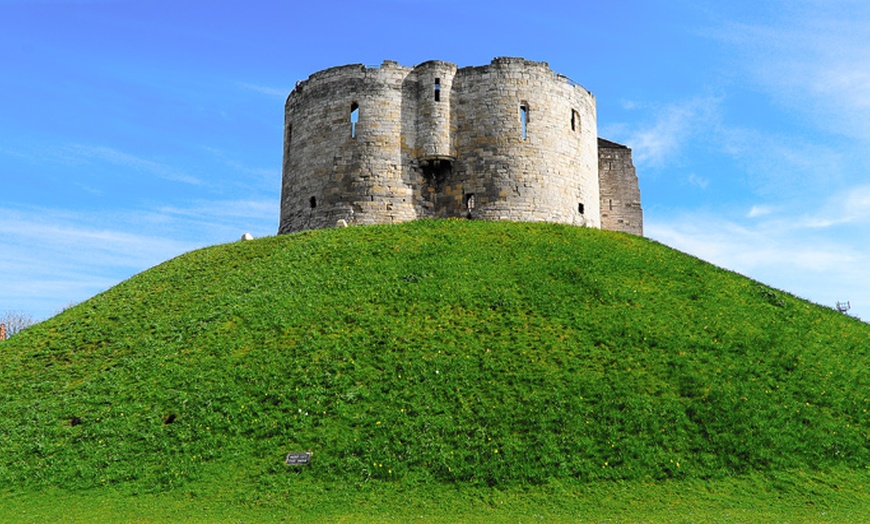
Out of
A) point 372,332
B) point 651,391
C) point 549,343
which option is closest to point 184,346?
point 372,332

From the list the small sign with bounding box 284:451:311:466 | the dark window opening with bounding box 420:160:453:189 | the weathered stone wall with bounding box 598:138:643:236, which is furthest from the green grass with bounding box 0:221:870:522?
the weathered stone wall with bounding box 598:138:643:236

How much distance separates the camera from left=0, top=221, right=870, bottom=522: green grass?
16.6 m

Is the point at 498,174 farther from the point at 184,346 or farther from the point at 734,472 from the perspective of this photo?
the point at 734,472

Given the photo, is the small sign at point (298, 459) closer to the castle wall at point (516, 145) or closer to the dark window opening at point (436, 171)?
the castle wall at point (516, 145)

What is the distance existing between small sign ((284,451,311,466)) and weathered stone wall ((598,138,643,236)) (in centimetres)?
3003

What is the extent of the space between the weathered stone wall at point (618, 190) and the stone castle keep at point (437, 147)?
6.59 meters

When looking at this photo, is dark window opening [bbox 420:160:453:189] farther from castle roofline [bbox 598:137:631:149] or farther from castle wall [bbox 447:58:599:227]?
castle roofline [bbox 598:137:631:149]

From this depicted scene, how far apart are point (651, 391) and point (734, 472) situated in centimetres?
327

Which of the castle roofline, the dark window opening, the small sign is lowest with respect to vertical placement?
the small sign

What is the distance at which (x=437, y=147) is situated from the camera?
35.9 m

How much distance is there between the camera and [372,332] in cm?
2270

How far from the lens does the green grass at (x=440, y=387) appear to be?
54.4 ft

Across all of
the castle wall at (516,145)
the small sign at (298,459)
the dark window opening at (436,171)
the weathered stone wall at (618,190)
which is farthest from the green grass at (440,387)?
the weathered stone wall at (618,190)

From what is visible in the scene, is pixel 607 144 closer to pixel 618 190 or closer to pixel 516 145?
pixel 618 190
